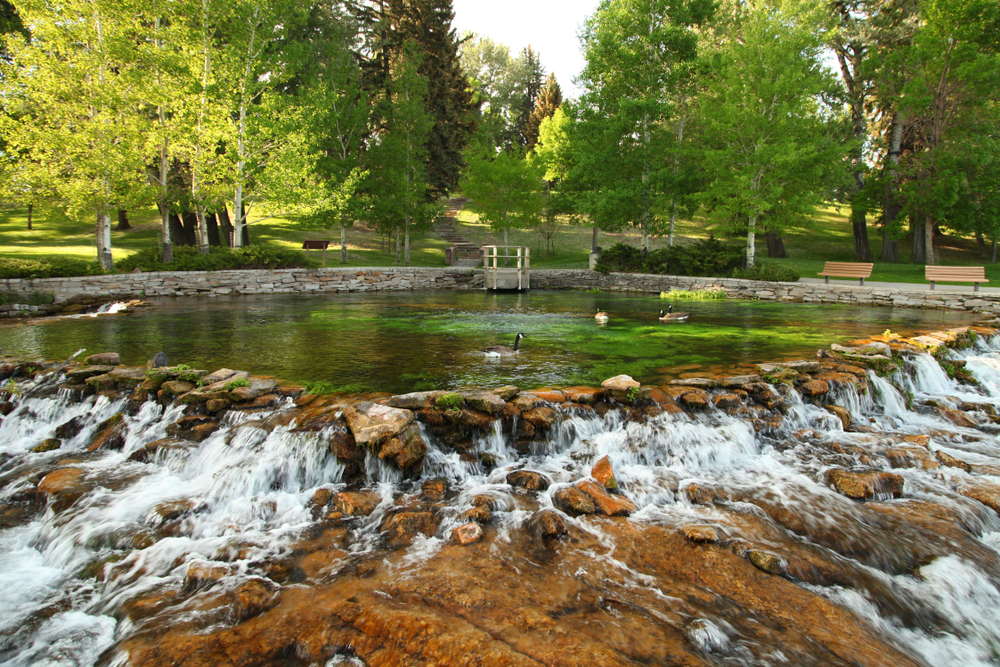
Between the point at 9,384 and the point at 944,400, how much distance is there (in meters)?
14.7

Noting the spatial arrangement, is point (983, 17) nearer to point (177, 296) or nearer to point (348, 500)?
point (348, 500)

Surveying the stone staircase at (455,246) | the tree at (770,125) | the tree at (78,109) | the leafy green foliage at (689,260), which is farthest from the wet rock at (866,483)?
the stone staircase at (455,246)

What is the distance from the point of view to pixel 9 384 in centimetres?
819

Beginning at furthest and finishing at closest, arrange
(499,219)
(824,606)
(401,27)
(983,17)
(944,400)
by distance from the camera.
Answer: (401,27)
(499,219)
(983,17)
(944,400)
(824,606)

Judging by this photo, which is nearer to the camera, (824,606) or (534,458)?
(824,606)

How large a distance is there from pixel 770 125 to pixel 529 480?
22.7m

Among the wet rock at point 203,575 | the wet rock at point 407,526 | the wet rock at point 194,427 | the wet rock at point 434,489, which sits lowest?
the wet rock at point 203,575

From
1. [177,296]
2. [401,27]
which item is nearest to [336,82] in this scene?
[401,27]

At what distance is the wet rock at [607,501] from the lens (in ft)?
17.5

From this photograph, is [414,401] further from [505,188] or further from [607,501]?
[505,188]

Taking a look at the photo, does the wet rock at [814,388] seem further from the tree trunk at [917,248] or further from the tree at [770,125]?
the tree trunk at [917,248]

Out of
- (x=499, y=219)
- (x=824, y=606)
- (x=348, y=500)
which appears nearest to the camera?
(x=824, y=606)

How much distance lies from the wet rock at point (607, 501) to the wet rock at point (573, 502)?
83 mm

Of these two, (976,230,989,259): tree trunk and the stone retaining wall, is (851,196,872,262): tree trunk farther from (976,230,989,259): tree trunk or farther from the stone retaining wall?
the stone retaining wall
